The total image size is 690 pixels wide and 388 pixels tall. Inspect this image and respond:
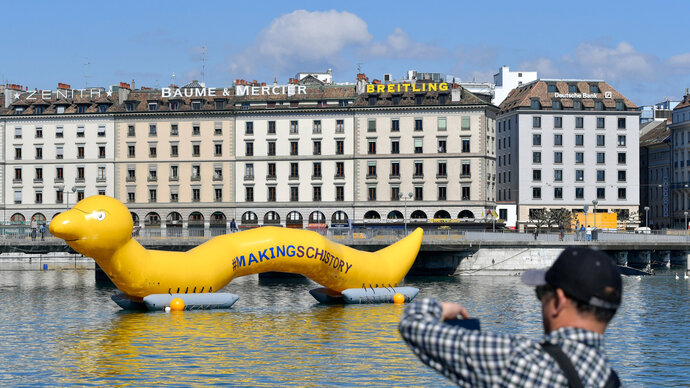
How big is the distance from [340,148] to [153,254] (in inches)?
2317

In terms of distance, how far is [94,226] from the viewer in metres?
35.1

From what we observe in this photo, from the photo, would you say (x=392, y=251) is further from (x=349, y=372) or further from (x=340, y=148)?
(x=340, y=148)

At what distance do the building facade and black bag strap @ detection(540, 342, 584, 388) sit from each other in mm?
106260

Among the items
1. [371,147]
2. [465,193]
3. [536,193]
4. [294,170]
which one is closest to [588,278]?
[465,193]

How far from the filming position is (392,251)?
4400 centimetres

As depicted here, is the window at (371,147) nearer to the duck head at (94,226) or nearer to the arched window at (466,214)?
the arched window at (466,214)

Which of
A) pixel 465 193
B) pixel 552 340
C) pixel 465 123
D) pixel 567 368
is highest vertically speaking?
pixel 465 123

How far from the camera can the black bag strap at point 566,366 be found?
4645mm

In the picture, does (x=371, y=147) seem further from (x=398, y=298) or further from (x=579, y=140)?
(x=398, y=298)

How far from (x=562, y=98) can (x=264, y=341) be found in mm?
84444

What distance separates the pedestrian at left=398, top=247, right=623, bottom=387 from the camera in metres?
4.68

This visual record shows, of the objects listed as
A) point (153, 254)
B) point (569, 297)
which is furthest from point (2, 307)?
point (569, 297)

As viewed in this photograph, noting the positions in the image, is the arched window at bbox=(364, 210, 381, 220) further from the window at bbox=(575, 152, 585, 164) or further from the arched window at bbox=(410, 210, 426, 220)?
the window at bbox=(575, 152, 585, 164)

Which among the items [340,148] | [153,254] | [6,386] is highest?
[340,148]
